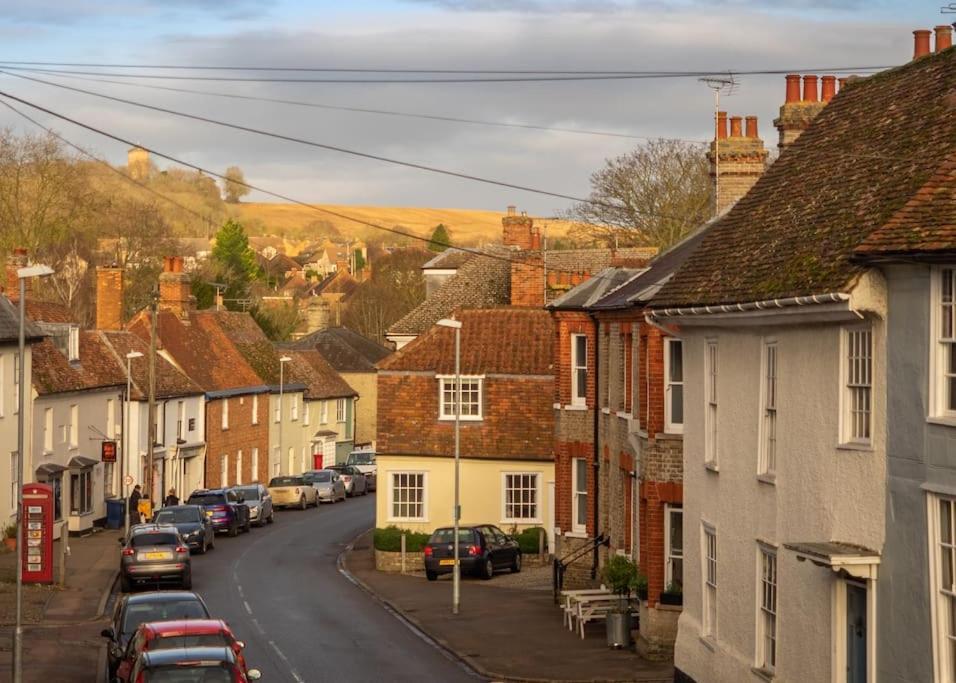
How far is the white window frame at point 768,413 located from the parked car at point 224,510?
3856 cm

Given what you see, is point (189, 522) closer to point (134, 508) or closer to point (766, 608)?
point (134, 508)

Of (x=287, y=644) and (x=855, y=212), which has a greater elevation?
(x=855, y=212)

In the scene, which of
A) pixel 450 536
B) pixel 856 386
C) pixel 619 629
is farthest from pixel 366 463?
pixel 856 386

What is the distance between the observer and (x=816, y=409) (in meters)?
18.1

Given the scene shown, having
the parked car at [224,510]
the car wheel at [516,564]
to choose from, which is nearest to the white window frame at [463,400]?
the car wheel at [516,564]

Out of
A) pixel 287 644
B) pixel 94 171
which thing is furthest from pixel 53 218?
pixel 287 644

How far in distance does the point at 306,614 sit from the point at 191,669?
17.8 meters

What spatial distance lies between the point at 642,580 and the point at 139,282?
65931mm

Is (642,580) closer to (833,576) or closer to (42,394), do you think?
(833,576)

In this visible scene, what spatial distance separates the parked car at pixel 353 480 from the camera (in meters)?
79.6

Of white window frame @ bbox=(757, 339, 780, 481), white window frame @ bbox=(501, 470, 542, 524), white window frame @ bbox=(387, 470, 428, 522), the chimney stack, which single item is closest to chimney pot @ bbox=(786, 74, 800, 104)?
the chimney stack

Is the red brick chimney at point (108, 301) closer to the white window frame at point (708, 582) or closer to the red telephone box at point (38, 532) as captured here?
the red telephone box at point (38, 532)

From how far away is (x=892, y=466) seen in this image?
16.0m

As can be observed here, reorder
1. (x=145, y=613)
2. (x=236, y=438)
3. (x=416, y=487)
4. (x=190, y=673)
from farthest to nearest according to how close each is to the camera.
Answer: (x=236, y=438)
(x=416, y=487)
(x=145, y=613)
(x=190, y=673)
